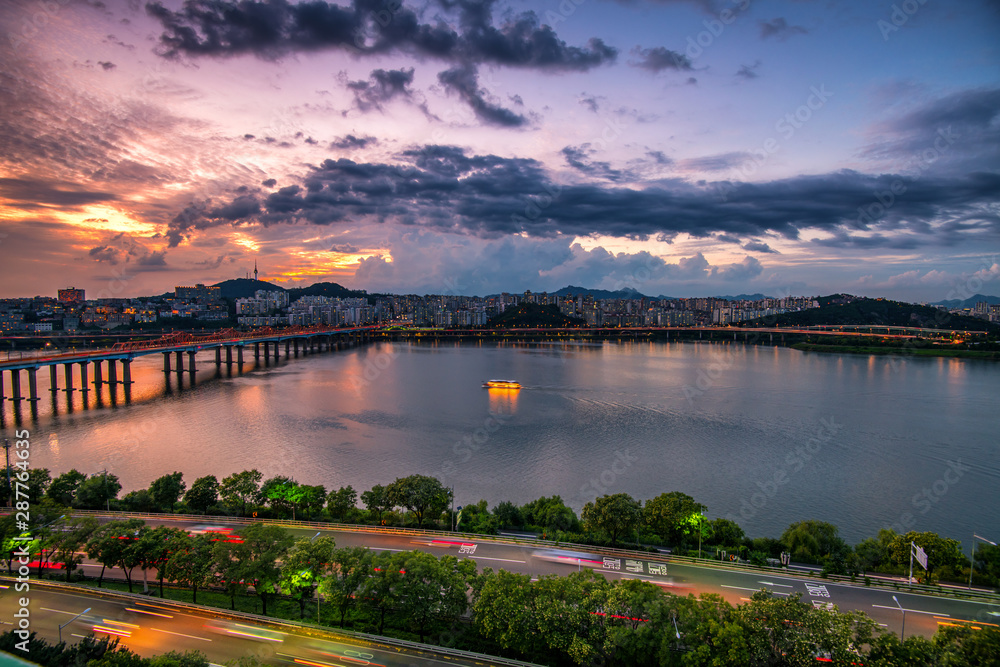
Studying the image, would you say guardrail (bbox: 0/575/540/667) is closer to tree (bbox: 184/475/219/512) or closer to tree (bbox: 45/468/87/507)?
tree (bbox: 184/475/219/512)

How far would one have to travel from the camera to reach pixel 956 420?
60.9ft

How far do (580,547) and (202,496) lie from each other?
24.9ft

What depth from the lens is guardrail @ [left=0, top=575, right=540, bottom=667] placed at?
541cm

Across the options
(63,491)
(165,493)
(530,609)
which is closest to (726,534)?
(530,609)

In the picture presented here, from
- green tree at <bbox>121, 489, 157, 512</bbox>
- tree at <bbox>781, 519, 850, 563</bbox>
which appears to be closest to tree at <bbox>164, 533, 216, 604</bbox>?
green tree at <bbox>121, 489, 157, 512</bbox>

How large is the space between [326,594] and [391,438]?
1071cm

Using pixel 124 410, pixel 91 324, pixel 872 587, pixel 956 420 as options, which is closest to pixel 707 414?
pixel 956 420

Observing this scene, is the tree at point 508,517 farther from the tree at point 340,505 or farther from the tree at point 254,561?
the tree at point 254,561

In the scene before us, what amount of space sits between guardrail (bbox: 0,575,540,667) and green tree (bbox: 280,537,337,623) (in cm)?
43

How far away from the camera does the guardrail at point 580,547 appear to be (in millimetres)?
6562

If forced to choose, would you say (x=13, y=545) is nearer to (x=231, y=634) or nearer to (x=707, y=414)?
(x=231, y=634)

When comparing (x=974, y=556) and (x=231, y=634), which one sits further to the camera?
(x=974, y=556)

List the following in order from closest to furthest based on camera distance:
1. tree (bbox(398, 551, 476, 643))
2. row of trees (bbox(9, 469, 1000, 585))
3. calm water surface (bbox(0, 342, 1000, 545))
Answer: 1. tree (bbox(398, 551, 476, 643))
2. row of trees (bbox(9, 469, 1000, 585))
3. calm water surface (bbox(0, 342, 1000, 545))

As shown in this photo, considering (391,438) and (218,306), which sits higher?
(218,306)
